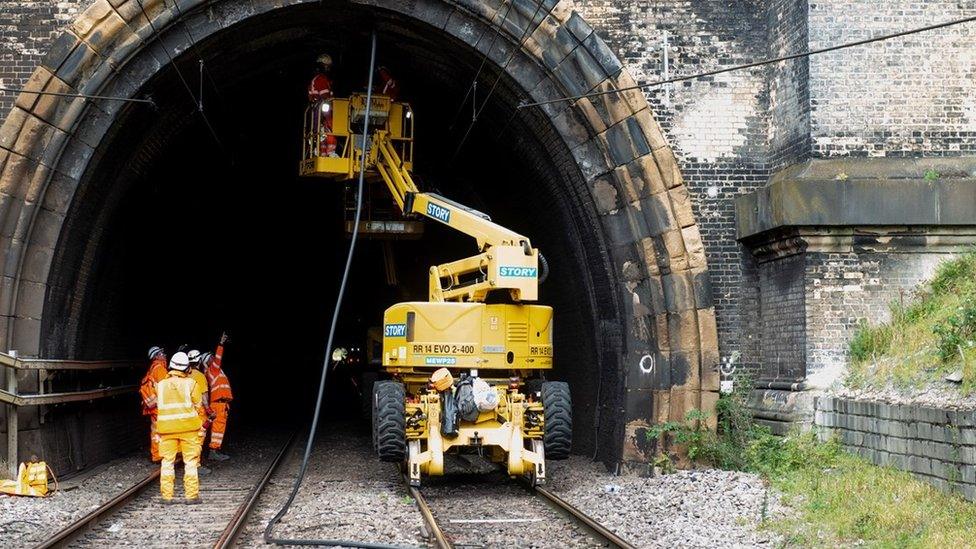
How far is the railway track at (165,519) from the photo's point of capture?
31.3 ft

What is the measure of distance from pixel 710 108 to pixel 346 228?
603 centimetres

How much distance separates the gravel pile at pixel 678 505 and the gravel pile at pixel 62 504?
5131 millimetres

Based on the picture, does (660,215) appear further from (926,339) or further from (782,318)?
(926,339)

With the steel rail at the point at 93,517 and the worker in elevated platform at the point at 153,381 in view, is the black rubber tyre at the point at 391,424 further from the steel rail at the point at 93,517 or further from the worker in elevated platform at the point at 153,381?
the worker in elevated platform at the point at 153,381

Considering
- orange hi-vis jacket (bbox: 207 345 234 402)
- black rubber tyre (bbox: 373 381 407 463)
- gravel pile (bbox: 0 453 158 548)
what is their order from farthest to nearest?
orange hi-vis jacket (bbox: 207 345 234 402)
black rubber tyre (bbox: 373 381 407 463)
gravel pile (bbox: 0 453 158 548)

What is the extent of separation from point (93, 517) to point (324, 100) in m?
7.25

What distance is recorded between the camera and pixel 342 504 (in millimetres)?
11898

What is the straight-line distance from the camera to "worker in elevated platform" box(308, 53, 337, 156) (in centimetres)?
1557

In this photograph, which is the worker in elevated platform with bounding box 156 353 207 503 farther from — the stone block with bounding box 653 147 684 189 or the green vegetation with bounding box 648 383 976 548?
the stone block with bounding box 653 147 684 189

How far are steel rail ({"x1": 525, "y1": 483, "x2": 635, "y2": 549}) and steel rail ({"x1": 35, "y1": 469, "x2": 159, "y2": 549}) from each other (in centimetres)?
451

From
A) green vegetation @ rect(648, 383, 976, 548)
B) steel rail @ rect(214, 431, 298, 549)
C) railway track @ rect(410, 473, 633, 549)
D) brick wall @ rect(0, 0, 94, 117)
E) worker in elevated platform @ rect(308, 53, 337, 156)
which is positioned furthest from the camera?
worker in elevated platform @ rect(308, 53, 337, 156)

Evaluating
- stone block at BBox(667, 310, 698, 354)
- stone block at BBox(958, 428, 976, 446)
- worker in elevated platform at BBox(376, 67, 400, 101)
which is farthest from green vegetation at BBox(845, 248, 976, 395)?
worker in elevated platform at BBox(376, 67, 400, 101)

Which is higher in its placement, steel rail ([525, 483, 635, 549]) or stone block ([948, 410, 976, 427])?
stone block ([948, 410, 976, 427])

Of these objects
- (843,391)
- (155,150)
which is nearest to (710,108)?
(843,391)
